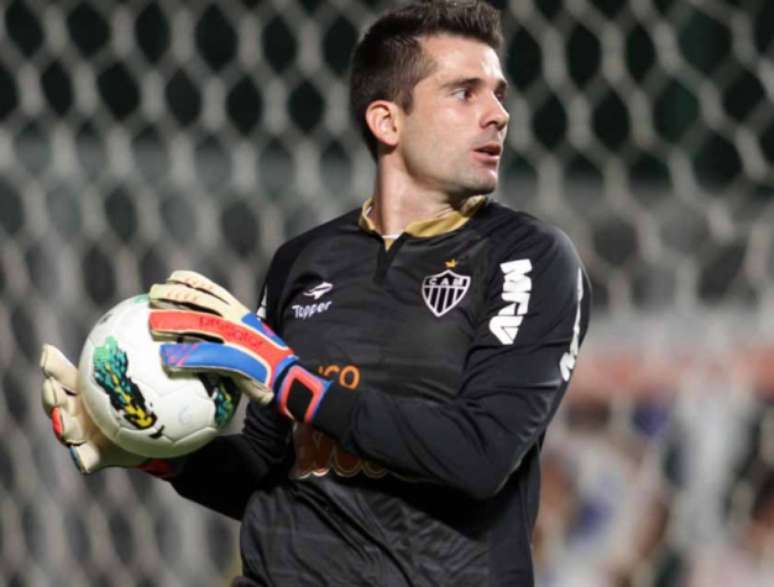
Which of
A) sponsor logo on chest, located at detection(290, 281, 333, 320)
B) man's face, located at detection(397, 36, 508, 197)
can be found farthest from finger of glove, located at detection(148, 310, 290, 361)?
man's face, located at detection(397, 36, 508, 197)

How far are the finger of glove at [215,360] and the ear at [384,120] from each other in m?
0.33

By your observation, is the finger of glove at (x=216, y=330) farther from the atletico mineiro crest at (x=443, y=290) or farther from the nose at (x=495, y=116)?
the nose at (x=495, y=116)

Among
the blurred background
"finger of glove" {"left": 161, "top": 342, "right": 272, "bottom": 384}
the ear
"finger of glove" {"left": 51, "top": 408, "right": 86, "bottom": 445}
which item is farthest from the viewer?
the blurred background

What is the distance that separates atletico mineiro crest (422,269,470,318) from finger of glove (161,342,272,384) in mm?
176

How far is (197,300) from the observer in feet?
5.24

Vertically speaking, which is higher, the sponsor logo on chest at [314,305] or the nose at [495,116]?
the nose at [495,116]

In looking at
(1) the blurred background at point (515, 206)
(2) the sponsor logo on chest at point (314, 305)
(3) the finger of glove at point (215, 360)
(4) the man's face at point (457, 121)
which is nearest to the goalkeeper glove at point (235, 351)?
(3) the finger of glove at point (215, 360)

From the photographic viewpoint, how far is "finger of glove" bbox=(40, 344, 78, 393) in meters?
1.71

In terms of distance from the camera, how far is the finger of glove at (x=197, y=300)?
1.60 m

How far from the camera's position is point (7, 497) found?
281cm

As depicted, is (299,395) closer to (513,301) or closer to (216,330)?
(216,330)

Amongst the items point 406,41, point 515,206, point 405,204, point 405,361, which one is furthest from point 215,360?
point 515,206

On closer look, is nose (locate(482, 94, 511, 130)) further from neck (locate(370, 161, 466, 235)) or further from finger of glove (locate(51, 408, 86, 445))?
finger of glove (locate(51, 408, 86, 445))

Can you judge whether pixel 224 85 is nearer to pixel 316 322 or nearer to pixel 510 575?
pixel 316 322
